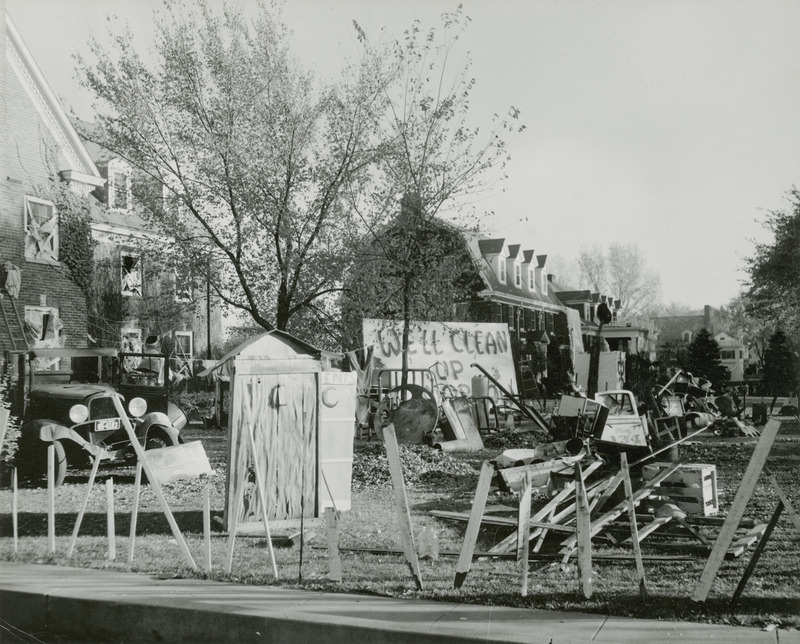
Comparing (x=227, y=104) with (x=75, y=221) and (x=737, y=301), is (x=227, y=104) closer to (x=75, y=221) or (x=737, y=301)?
(x=75, y=221)

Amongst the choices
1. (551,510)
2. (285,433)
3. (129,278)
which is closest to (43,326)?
(129,278)

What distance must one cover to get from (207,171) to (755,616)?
616 inches

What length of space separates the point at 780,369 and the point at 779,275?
13.4ft

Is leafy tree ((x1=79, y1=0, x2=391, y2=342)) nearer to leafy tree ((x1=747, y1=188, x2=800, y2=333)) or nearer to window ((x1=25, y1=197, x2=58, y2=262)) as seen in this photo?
window ((x1=25, y1=197, x2=58, y2=262))

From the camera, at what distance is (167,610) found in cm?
479

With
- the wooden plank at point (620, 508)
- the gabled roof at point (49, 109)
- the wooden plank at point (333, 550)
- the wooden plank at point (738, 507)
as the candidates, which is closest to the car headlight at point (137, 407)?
the wooden plank at point (333, 550)

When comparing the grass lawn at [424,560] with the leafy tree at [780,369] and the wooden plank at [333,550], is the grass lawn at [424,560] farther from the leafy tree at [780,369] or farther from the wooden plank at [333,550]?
the leafy tree at [780,369]

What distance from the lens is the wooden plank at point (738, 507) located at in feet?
15.3

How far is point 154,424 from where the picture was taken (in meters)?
12.4

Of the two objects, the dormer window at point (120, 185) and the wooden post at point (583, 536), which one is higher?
the dormer window at point (120, 185)

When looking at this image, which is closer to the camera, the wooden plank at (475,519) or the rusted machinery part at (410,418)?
the wooden plank at (475,519)

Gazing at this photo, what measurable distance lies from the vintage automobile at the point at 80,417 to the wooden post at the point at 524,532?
7.13 metres

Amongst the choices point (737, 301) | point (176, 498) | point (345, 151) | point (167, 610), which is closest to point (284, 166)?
point (345, 151)

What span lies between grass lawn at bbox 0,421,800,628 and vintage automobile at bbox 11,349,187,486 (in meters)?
0.51
